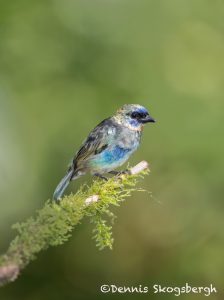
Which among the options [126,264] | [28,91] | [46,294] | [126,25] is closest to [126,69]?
[126,25]

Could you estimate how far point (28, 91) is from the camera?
25.3ft

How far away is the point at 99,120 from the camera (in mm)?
7418

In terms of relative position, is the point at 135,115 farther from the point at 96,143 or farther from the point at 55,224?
the point at 55,224

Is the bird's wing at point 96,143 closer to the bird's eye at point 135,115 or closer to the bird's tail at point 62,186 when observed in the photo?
the bird's tail at point 62,186

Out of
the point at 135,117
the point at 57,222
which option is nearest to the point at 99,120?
the point at 135,117

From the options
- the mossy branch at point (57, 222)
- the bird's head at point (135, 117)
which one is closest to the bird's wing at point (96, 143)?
the bird's head at point (135, 117)

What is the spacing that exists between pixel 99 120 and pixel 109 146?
84.9 inches

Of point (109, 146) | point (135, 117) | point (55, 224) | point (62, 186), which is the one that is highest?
point (135, 117)

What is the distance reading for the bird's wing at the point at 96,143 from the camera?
5273 millimetres

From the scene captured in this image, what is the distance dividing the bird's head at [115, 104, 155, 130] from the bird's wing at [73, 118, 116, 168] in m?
0.13

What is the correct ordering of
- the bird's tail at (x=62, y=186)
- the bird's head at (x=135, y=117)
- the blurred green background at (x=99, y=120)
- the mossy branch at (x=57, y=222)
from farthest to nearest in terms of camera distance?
the blurred green background at (x=99, y=120) < the bird's head at (x=135, y=117) < the bird's tail at (x=62, y=186) < the mossy branch at (x=57, y=222)

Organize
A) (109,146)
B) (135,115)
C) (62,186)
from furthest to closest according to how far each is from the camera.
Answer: (135,115)
(109,146)
(62,186)

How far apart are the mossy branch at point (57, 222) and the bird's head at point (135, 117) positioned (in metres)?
1.61

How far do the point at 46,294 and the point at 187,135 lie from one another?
2.32 metres
